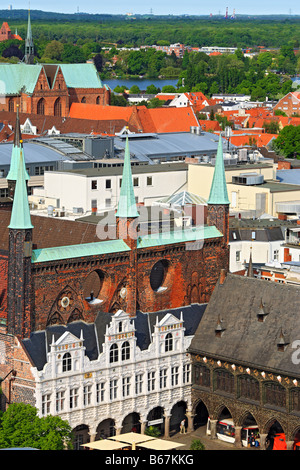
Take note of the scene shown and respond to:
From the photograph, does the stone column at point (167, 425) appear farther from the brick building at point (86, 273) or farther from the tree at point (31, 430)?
the tree at point (31, 430)

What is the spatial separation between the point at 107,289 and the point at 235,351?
8448 mm

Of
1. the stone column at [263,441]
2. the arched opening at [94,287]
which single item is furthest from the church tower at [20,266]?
the stone column at [263,441]

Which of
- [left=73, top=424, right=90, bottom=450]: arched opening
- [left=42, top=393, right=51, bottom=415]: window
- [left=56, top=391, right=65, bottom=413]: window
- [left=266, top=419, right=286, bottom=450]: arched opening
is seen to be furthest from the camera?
[left=266, top=419, right=286, bottom=450]: arched opening

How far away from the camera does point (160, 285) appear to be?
292 ft

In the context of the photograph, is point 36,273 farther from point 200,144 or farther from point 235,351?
point 200,144

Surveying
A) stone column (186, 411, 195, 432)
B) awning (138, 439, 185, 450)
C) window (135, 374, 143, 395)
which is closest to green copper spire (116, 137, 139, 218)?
window (135, 374, 143, 395)

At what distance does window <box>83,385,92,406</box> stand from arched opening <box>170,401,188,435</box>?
7.68 metres

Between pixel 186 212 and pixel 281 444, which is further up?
pixel 186 212

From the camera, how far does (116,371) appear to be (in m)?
82.4

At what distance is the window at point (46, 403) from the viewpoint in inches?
3091

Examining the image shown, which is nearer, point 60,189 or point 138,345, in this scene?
point 138,345

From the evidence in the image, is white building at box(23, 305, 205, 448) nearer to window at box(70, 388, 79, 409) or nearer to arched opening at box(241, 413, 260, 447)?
window at box(70, 388, 79, 409)

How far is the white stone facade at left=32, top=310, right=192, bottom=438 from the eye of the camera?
259 feet
